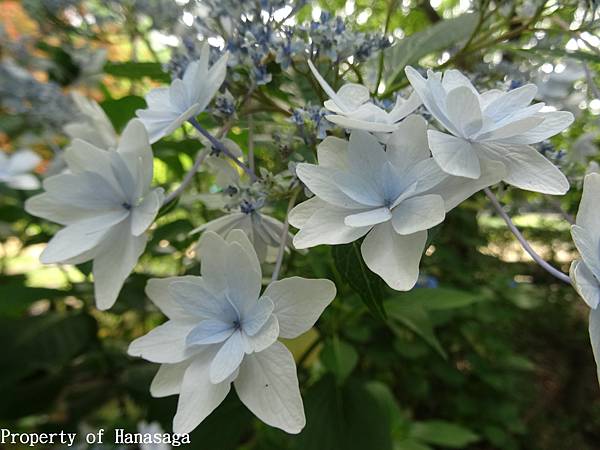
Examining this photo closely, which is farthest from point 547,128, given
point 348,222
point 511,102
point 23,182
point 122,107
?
point 23,182

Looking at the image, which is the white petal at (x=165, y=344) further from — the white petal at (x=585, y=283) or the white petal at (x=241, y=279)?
the white petal at (x=585, y=283)

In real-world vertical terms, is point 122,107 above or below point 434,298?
above

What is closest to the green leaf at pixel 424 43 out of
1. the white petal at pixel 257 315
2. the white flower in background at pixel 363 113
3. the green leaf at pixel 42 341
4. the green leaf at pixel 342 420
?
the white flower in background at pixel 363 113

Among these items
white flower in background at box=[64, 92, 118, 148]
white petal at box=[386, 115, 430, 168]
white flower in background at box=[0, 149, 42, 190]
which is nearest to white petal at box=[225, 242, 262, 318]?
white petal at box=[386, 115, 430, 168]

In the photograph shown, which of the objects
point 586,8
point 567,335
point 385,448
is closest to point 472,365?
point 567,335

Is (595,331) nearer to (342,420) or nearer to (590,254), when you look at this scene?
(590,254)

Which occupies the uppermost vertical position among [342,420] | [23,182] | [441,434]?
[23,182]

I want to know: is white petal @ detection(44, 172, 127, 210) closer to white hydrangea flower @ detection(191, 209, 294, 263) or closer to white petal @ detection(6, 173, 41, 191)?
white hydrangea flower @ detection(191, 209, 294, 263)
